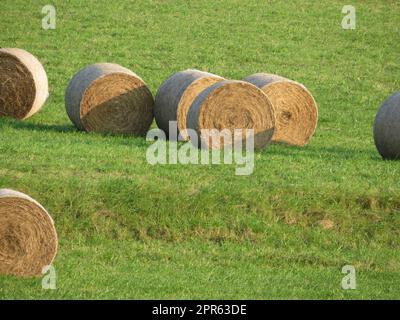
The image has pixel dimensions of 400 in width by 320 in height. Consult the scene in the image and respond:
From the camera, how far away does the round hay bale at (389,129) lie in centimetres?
2245

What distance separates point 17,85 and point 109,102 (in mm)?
2723

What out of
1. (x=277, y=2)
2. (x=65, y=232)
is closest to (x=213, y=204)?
(x=65, y=232)

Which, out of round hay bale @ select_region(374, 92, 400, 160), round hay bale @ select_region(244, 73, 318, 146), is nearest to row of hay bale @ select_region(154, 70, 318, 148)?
round hay bale @ select_region(244, 73, 318, 146)

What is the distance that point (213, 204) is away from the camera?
61.1 ft

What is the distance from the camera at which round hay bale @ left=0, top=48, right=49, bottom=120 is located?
25.7 metres

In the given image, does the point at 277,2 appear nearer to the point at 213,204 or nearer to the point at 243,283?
the point at 213,204

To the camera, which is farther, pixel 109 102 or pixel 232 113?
pixel 109 102

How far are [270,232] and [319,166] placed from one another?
3.22m

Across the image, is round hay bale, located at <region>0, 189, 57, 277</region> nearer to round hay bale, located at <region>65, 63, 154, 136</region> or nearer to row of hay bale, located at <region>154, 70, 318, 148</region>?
row of hay bale, located at <region>154, 70, 318, 148</region>

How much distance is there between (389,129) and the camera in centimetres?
2255

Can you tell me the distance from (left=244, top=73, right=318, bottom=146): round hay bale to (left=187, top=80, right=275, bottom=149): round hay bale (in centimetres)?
183

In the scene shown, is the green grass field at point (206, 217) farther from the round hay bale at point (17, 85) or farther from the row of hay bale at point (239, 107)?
the row of hay bale at point (239, 107)

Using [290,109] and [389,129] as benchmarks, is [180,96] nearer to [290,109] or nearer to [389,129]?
[290,109]

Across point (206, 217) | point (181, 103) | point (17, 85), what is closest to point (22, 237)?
point (206, 217)
